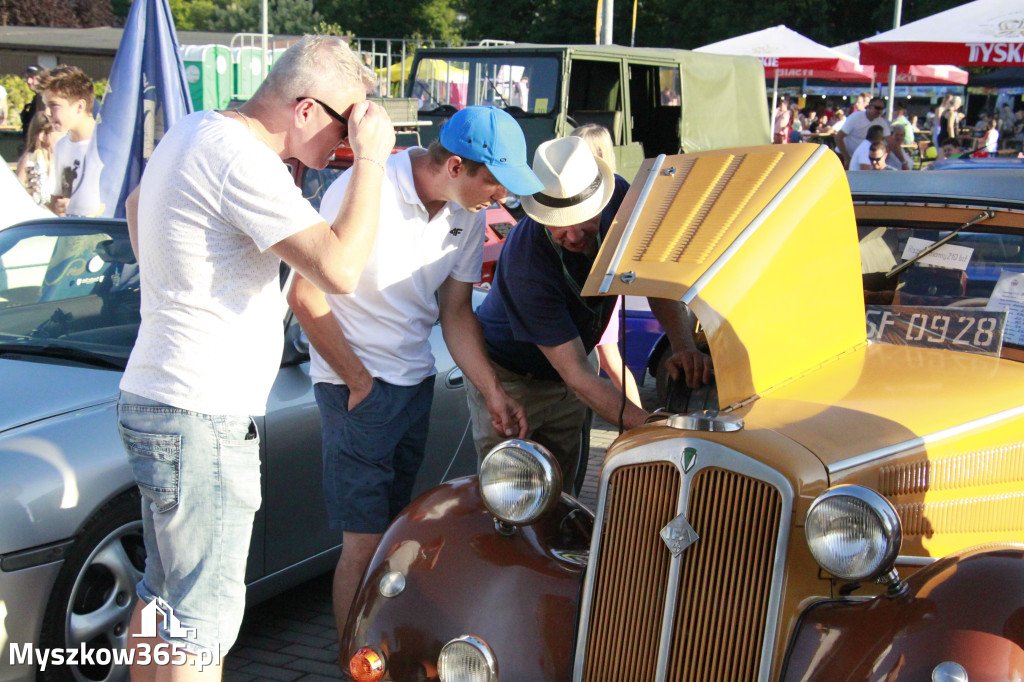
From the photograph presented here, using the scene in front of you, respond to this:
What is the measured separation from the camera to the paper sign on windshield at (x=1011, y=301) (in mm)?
3100

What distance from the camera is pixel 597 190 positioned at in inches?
126

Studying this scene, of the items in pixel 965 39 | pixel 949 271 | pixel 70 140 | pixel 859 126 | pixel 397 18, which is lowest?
pixel 949 271

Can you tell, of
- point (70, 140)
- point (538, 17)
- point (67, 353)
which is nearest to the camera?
point (67, 353)

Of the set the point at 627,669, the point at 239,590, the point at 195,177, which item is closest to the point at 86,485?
the point at 239,590

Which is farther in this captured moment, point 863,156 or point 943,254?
point 863,156

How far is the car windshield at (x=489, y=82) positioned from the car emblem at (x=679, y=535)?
8.65 metres

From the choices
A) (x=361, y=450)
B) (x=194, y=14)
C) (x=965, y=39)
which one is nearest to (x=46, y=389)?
(x=361, y=450)

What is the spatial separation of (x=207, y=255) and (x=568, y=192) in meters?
1.25

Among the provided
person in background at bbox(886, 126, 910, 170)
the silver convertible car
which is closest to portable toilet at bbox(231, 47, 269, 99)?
person in background at bbox(886, 126, 910, 170)

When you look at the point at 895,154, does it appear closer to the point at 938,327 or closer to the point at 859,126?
the point at 859,126

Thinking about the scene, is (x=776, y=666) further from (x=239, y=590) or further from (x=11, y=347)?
(x=11, y=347)

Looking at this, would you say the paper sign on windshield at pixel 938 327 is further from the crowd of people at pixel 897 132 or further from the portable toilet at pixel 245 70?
the portable toilet at pixel 245 70

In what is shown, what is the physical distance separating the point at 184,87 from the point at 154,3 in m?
0.49

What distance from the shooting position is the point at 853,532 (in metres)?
2.09
